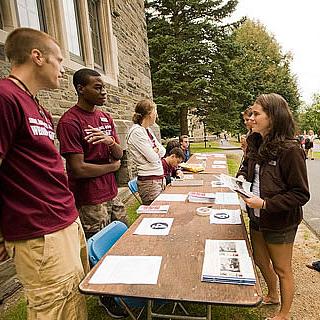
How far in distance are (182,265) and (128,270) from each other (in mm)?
282

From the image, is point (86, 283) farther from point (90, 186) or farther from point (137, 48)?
point (137, 48)

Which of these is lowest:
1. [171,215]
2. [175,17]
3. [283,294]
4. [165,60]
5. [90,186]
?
[283,294]

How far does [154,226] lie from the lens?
1979mm

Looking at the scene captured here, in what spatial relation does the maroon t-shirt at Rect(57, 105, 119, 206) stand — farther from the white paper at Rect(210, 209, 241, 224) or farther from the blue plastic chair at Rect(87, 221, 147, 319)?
the white paper at Rect(210, 209, 241, 224)

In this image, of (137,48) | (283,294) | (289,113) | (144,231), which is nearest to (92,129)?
(144,231)

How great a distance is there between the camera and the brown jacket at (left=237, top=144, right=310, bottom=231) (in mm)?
1743

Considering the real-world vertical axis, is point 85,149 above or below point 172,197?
above

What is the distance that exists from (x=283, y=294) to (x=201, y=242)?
2.81 ft

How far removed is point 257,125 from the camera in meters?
1.95

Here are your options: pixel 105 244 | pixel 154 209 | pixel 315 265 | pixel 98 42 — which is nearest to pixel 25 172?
pixel 105 244

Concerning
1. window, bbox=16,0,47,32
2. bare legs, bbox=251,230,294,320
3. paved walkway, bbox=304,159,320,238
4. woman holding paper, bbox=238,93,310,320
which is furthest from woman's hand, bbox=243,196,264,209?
window, bbox=16,0,47,32

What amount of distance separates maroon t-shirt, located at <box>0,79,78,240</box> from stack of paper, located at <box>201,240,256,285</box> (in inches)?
31.3

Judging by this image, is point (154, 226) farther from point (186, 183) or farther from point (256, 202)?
point (186, 183)

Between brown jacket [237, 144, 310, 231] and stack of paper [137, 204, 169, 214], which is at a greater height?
brown jacket [237, 144, 310, 231]
